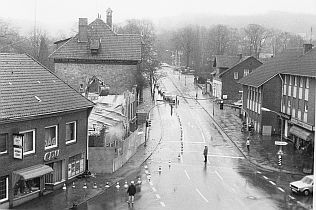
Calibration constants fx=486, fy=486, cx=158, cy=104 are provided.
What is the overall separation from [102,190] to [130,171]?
5.68ft

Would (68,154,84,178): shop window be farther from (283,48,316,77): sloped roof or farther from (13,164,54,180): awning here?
(283,48,316,77): sloped roof

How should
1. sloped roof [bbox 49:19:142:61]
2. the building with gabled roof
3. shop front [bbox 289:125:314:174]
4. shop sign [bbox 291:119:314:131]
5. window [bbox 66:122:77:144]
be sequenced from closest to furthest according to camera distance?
shop sign [bbox 291:119:314:131], shop front [bbox 289:125:314:174], window [bbox 66:122:77:144], sloped roof [bbox 49:19:142:61], the building with gabled roof

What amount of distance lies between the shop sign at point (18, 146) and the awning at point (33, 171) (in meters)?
0.24

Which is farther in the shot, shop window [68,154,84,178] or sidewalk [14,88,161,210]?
shop window [68,154,84,178]

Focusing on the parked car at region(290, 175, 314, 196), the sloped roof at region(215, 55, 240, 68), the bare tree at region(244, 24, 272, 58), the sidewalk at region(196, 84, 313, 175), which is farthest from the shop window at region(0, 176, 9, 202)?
the sidewalk at region(196, 84, 313, 175)

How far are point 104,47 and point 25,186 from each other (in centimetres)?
748

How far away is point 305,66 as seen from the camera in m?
8.81

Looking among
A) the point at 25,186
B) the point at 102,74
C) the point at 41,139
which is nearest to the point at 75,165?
the point at 41,139

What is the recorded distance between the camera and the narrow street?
6.82 meters

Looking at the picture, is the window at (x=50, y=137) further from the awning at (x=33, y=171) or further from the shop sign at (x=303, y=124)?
the shop sign at (x=303, y=124)

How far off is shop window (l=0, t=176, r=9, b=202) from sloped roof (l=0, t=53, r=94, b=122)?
864 mm

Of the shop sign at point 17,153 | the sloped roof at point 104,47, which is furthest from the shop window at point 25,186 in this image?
the sloped roof at point 104,47

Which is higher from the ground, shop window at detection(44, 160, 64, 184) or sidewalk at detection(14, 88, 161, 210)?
shop window at detection(44, 160, 64, 184)

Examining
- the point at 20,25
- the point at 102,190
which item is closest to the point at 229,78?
the point at 102,190
